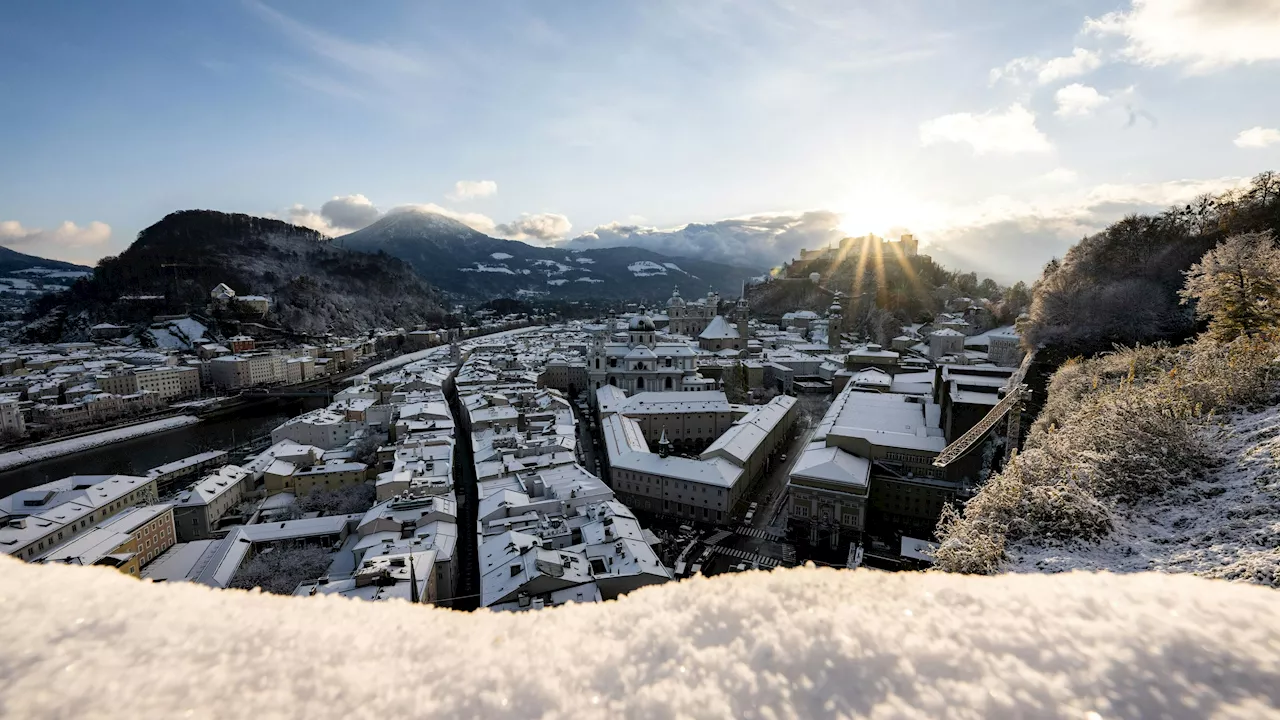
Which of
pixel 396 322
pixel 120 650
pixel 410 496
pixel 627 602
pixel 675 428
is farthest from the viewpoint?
pixel 396 322

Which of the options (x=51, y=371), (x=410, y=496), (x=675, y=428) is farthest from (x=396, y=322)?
(x=410, y=496)

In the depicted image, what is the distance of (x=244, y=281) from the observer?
6888 centimetres

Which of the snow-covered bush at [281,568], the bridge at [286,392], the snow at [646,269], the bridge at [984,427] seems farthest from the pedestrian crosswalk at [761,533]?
the snow at [646,269]

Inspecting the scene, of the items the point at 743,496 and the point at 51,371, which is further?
the point at 51,371

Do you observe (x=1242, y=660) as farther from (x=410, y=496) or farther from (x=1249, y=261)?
(x=410, y=496)

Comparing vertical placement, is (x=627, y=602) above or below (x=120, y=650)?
below

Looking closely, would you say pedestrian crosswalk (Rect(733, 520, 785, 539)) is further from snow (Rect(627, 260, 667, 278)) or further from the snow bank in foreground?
snow (Rect(627, 260, 667, 278))

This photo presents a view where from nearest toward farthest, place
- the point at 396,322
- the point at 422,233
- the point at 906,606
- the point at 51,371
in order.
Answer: the point at 906,606 < the point at 51,371 < the point at 396,322 < the point at 422,233

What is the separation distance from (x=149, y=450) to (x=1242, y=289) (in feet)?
139

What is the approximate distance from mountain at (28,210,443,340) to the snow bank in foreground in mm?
71183

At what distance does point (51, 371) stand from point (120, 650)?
5774 centimetres

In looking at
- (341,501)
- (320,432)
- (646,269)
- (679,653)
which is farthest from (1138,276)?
(646,269)

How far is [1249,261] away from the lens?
31.2 ft

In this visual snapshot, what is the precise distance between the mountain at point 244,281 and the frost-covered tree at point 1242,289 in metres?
73.3
